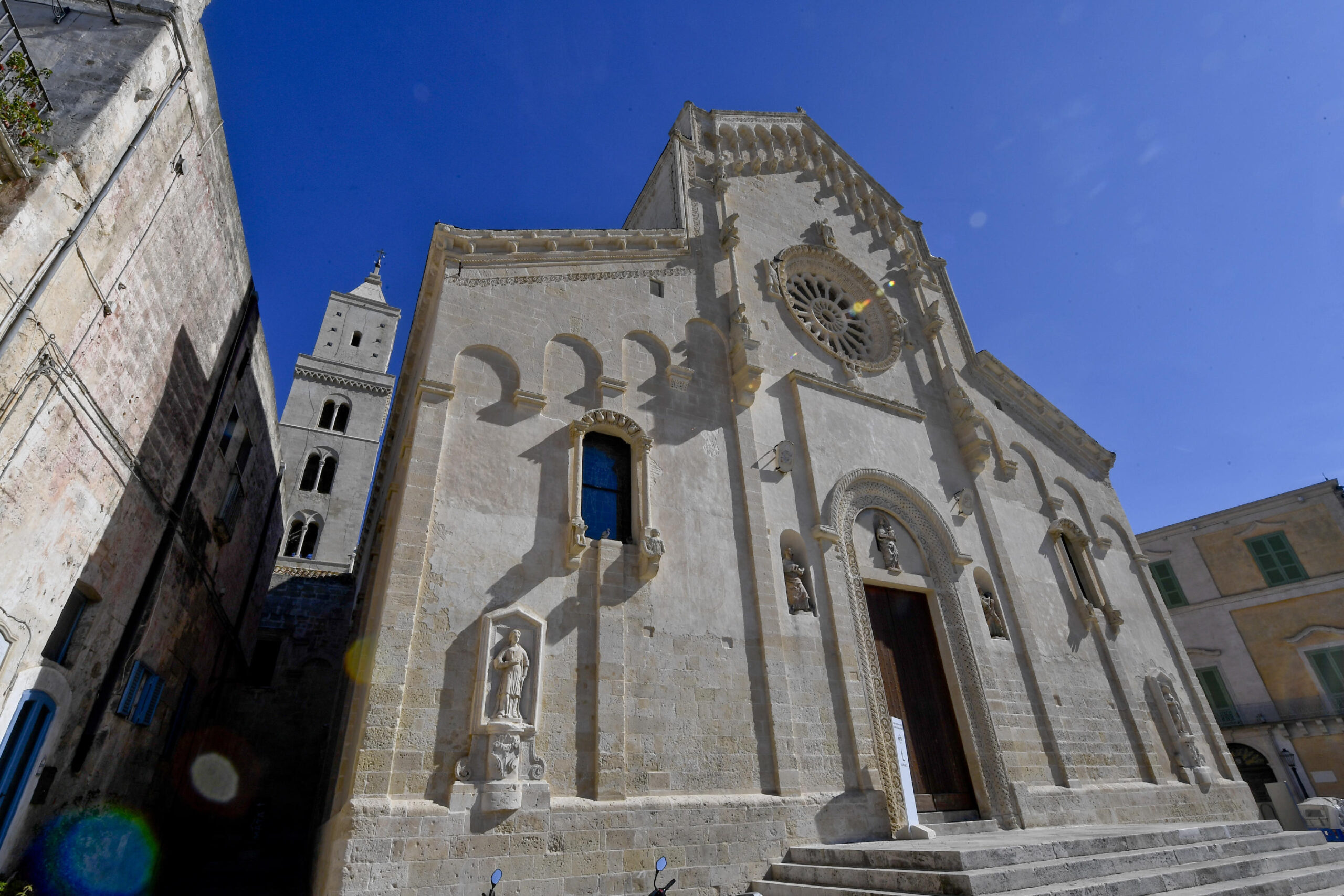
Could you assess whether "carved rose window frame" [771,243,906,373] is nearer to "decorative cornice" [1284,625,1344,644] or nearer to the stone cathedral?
the stone cathedral

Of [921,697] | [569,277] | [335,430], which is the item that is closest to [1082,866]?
[921,697]

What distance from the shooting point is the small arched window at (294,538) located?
88.6 feet

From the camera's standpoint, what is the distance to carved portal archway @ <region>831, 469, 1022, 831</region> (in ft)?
34.9

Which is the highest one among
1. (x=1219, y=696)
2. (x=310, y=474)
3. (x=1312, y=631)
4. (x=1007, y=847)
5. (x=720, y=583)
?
(x=310, y=474)

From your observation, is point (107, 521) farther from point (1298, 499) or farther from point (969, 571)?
point (1298, 499)

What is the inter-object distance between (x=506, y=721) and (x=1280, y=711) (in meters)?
27.3

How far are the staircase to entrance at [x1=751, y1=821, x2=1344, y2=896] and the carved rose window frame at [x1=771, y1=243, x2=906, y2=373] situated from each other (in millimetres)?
9980

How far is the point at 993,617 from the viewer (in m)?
13.4

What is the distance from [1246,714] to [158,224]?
1284 inches

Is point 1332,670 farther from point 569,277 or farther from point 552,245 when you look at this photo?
point 552,245

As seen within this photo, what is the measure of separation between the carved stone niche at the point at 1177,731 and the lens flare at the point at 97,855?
62.5ft

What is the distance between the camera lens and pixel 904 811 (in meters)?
10.0

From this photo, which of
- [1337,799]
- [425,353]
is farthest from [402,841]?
[1337,799]

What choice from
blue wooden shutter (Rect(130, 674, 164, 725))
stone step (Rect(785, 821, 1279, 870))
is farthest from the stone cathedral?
blue wooden shutter (Rect(130, 674, 164, 725))
